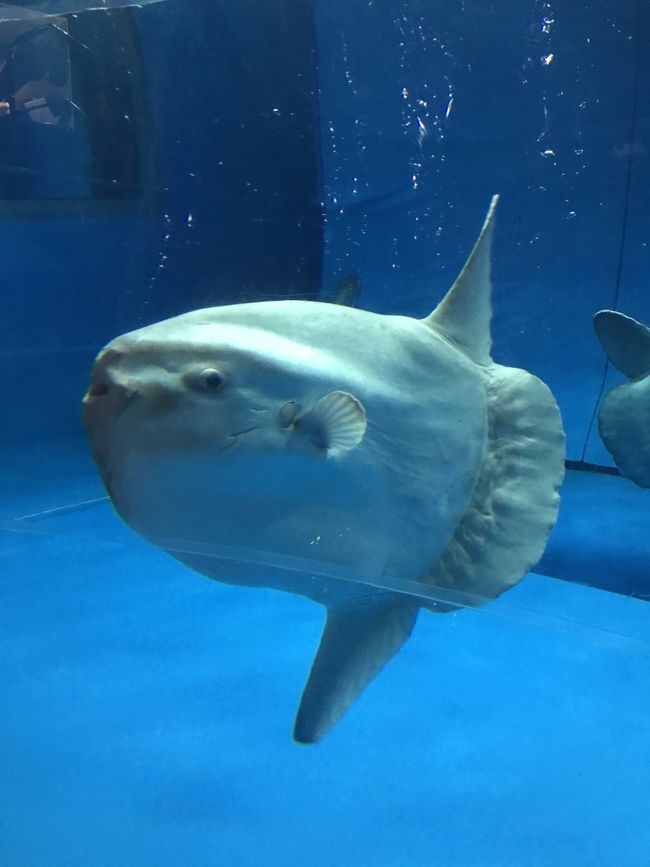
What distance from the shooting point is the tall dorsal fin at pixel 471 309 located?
7.08ft

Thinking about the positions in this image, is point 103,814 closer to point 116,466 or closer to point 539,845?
point 116,466

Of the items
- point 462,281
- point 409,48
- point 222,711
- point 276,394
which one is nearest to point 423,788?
point 222,711

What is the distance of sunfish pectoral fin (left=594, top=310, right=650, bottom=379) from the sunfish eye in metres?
2.96

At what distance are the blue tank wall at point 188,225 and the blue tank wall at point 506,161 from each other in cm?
32

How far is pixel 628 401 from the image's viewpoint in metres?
3.76

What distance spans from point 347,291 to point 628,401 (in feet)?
7.01

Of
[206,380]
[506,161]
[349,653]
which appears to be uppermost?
[506,161]

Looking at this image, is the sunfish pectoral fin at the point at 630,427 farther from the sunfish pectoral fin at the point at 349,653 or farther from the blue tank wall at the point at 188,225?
the sunfish pectoral fin at the point at 349,653

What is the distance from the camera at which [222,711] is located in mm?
1357

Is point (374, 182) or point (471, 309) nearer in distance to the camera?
point (471, 309)

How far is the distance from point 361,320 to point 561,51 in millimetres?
4129

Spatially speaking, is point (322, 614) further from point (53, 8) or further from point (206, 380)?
point (53, 8)

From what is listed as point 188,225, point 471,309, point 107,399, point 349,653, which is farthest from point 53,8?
point 349,653

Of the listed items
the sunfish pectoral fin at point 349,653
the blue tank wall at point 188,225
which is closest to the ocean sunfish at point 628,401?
the blue tank wall at point 188,225
